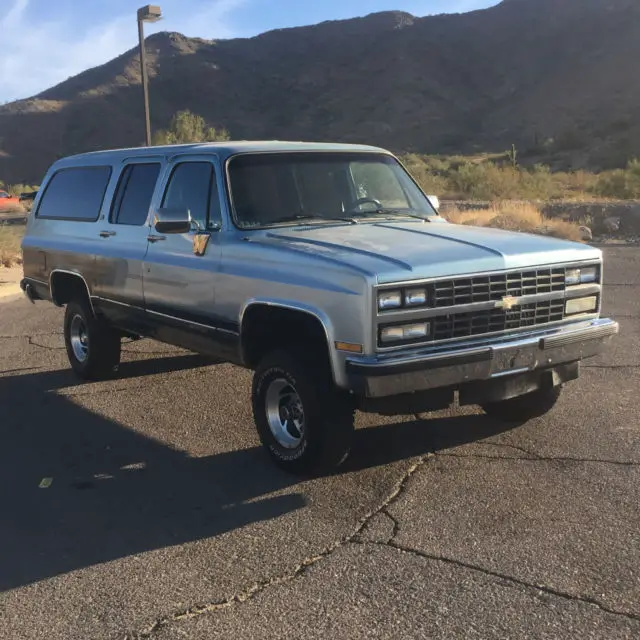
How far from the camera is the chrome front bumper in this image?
4.37 meters

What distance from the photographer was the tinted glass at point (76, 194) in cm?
732

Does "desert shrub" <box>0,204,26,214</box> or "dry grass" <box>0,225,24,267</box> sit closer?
"dry grass" <box>0,225,24,267</box>

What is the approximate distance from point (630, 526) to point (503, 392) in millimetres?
1028

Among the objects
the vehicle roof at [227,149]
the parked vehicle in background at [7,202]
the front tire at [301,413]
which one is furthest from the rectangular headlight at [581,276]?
the parked vehicle in background at [7,202]

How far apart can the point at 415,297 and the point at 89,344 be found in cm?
403

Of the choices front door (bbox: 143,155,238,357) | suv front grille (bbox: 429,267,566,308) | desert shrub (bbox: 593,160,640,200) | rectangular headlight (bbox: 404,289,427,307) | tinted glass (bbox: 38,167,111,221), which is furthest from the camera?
desert shrub (bbox: 593,160,640,200)

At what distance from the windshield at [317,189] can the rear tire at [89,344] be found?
248 centimetres

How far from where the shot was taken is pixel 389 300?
4.41 m

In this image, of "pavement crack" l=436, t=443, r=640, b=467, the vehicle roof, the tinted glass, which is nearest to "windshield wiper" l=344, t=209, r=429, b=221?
the vehicle roof

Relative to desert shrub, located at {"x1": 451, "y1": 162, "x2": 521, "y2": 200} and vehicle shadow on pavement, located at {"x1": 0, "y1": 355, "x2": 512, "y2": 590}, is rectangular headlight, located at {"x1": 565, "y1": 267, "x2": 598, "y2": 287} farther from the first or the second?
desert shrub, located at {"x1": 451, "y1": 162, "x2": 521, "y2": 200}

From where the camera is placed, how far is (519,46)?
8675cm

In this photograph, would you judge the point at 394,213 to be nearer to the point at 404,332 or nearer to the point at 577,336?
the point at 577,336

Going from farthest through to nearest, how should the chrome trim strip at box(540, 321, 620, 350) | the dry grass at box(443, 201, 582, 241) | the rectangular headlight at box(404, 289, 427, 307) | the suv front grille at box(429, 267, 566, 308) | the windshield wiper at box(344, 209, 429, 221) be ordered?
the dry grass at box(443, 201, 582, 241)
the windshield wiper at box(344, 209, 429, 221)
the chrome trim strip at box(540, 321, 620, 350)
the suv front grille at box(429, 267, 566, 308)
the rectangular headlight at box(404, 289, 427, 307)

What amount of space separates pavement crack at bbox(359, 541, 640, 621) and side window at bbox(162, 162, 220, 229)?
2.72m
